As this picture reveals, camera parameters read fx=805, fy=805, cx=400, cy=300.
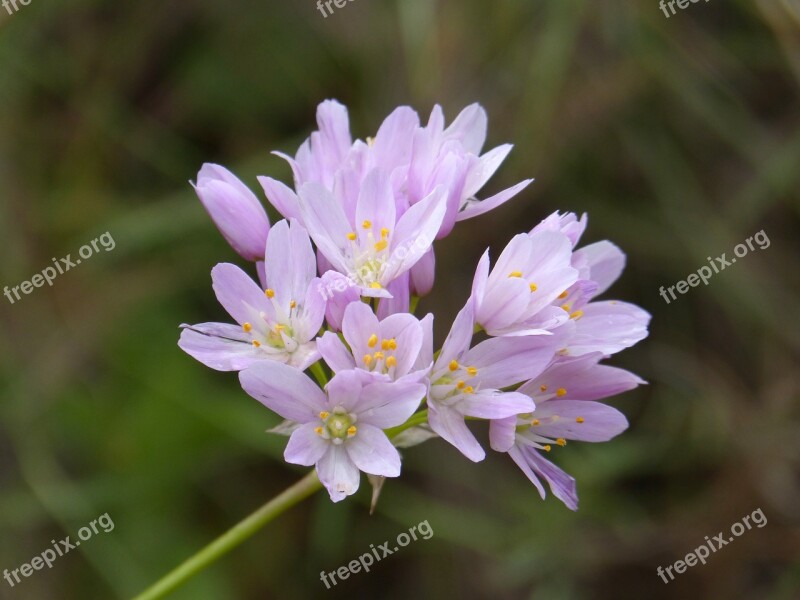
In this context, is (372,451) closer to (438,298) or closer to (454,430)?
(454,430)

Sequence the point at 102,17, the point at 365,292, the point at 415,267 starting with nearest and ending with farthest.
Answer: the point at 365,292 → the point at 415,267 → the point at 102,17

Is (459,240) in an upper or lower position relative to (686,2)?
lower

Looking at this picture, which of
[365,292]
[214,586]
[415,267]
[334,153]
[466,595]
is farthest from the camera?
[466,595]

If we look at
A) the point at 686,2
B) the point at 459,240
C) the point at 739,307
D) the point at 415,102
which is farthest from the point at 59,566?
the point at 686,2

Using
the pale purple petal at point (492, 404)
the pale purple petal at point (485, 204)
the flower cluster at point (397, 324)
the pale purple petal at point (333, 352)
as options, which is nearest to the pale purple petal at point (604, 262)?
the flower cluster at point (397, 324)

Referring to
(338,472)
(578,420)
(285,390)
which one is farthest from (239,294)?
(578,420)

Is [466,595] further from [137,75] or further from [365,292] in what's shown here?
[137,75]
